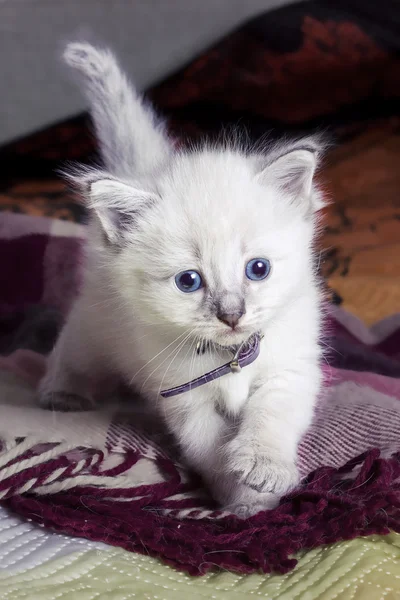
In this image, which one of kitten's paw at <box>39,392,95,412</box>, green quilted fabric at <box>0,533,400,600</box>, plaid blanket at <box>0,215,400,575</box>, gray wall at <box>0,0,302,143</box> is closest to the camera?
green quilted fabric at <box>0,533,400,600</box>

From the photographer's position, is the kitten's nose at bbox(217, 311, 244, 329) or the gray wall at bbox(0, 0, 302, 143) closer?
the kitten's nose at bbox(217, 311, 244, 329)

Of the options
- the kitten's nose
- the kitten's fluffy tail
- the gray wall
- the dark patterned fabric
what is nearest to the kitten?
the kitten's nose

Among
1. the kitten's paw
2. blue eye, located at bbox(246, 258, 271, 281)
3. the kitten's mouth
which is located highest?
blue eye, located at bbox(246, 258, 271, 281)

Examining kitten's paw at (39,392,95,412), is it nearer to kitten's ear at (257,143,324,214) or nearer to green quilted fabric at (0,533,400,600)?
green quilted fabric at (0,533,400,600)

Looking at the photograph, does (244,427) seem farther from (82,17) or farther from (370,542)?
→ (82,17)

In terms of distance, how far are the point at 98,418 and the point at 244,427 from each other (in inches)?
12.9

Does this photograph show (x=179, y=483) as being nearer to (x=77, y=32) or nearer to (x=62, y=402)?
(x=62, y=402)

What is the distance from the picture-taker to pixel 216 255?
3.44 ft

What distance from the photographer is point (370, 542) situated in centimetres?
98

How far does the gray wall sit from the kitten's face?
4.51 ft

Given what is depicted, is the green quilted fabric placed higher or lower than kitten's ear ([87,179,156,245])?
lower

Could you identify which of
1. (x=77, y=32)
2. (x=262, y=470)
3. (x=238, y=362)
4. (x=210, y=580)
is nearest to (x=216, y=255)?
(x=238, y=362)

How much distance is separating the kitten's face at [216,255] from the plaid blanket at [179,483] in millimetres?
268

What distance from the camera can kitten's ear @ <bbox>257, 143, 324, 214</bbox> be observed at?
1.13 meters
